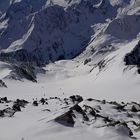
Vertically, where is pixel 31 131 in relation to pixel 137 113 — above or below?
below

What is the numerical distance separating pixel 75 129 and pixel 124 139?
4474 millimetres

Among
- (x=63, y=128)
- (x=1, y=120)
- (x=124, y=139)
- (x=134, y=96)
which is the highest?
(x=134, y=96)

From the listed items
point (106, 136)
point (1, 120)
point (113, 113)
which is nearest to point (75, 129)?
point (106, 136)

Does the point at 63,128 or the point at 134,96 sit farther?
the point at 134,96

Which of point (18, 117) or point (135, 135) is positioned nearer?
point (135, 135)

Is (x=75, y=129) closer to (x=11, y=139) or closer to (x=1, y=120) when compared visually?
(x=11, y=139)

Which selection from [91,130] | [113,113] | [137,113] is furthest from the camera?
[137,113]

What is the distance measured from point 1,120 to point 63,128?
10.3 m

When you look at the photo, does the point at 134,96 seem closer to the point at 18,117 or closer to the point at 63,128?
the point at 18,117

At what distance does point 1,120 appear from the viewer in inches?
1905

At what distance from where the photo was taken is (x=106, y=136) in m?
37.4

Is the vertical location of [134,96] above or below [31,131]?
above

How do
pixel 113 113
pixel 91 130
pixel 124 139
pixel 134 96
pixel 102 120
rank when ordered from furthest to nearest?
pixel 134 96 < pixel 113 113 < pixel 102 120 < pixel 91 130 < pixel 124 139

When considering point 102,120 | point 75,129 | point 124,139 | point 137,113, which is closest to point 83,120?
point 102,120
